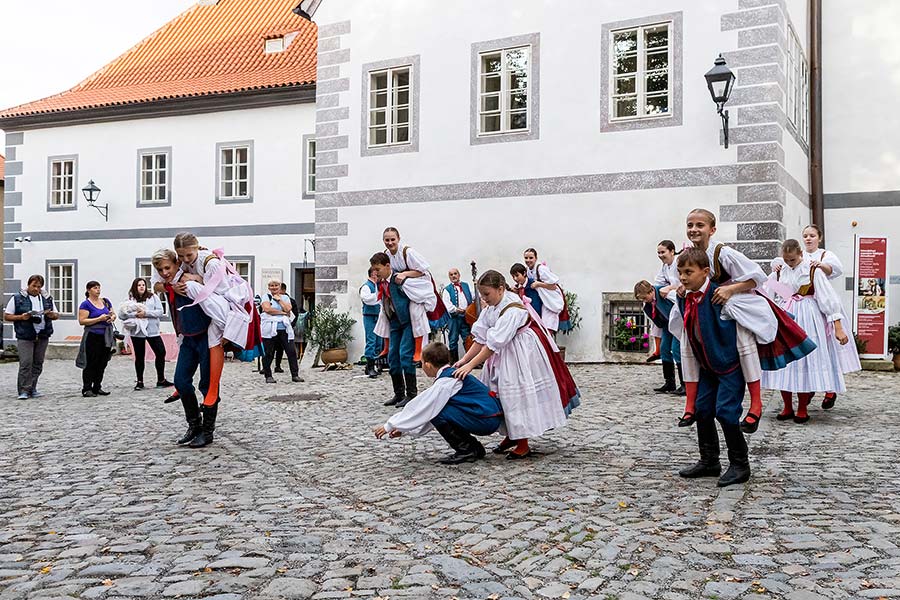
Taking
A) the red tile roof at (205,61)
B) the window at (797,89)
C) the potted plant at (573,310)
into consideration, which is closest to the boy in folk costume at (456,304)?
the potted plant at (573,310)

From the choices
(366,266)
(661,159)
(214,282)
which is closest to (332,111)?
(366,266)

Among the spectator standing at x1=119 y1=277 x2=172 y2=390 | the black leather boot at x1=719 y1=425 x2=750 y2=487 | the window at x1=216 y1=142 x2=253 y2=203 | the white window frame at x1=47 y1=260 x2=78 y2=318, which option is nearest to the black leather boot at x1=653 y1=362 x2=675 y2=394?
the black leather boot at x1=719 y1=425 x2=750 y2=487

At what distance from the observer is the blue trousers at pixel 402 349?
413 inches

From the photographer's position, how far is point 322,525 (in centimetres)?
512

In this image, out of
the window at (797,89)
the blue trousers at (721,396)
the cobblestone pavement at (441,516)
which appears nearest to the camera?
the cobblestone pavement at (441,516)

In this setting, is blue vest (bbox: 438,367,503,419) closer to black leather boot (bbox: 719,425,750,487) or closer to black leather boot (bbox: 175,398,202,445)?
black leather boot (bbox: 719,425,750,487)

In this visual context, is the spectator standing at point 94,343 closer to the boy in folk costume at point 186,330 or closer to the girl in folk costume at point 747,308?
the boy in folk costume at point 186,330

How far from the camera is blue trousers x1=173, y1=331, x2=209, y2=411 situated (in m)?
7.79

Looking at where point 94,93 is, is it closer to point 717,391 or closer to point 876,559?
point 717,391

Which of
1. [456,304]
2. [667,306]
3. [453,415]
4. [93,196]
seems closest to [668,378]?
[667,306]

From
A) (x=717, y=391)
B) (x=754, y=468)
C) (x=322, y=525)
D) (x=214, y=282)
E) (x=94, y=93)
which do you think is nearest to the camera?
(x=322, y=525)

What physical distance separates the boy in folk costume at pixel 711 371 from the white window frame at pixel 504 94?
35.8ft

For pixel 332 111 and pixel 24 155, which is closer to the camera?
pixel 332 111

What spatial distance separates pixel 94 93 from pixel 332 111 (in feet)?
39.5
